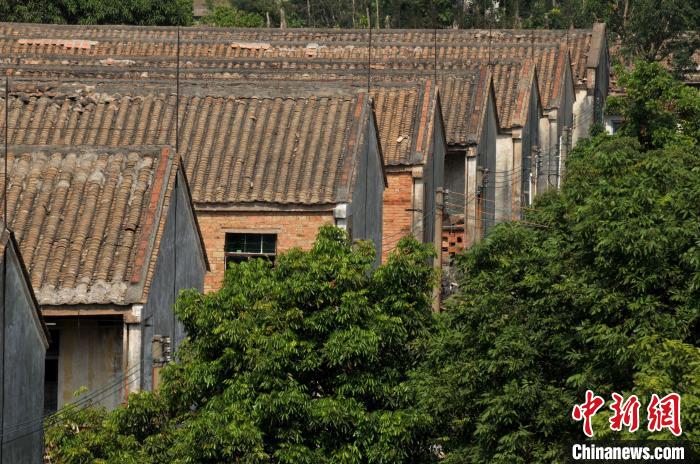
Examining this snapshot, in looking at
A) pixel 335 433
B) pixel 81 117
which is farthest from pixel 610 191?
pixel 81 117

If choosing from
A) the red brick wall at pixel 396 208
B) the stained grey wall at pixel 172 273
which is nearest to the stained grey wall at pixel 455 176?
the red brick wall at pixel 396 208

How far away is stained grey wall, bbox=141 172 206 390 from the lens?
24875 millimetres

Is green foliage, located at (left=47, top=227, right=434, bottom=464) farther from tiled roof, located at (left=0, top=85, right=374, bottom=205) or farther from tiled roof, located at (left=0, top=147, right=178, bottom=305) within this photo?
tiled roof, located at (left=0, top=85, right=374, bottom=205)

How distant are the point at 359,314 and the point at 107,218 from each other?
5224 millimetres

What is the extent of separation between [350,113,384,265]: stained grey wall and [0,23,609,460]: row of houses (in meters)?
0.08

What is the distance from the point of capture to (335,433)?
20969 millimetres

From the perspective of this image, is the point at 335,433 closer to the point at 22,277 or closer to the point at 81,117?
the point at 22,277

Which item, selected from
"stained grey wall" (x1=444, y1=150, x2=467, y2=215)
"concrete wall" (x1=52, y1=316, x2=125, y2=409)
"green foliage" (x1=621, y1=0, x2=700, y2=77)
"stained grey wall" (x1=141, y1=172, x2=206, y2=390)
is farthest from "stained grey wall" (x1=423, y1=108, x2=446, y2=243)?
"green foliage" (x1=621, y1=0, x2=700, y2=77)

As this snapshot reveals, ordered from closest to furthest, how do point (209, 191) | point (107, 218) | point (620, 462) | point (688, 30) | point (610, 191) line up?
point (620, 462), point (610, 191), point (107, 218), point (209, 191), point (688, 30)

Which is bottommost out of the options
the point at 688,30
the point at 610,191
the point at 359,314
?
the point at 359,314

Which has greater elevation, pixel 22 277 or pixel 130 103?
pixel 130 103

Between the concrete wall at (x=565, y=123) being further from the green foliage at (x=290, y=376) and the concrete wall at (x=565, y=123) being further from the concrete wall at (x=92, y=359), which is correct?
the green foliage at (x=290, y=376)

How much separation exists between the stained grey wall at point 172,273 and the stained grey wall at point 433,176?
10.1m

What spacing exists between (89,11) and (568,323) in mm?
46359
